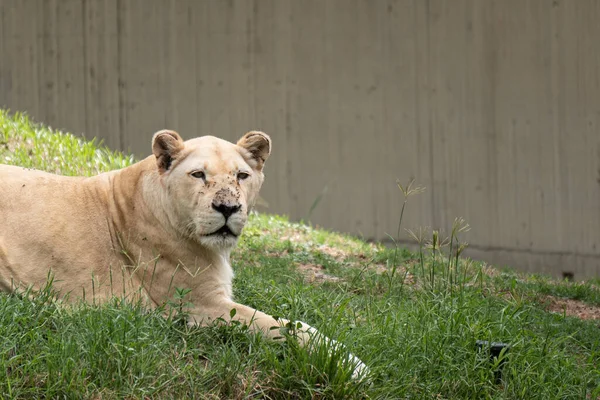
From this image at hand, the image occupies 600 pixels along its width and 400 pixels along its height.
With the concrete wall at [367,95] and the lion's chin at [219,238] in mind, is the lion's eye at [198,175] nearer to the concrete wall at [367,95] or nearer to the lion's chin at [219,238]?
the lion's chin at [219,238]

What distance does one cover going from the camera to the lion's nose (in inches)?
177

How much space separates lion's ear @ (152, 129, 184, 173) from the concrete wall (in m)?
6.42

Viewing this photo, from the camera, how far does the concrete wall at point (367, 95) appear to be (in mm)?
10281

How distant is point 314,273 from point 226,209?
2548mm

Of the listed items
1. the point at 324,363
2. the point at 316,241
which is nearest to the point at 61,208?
the point at 324,363

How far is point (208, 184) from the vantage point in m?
4.56

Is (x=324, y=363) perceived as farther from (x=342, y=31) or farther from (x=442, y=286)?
(x=342, y=31)

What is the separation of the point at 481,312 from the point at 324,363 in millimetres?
1501

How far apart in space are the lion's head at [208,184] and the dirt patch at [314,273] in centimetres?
189

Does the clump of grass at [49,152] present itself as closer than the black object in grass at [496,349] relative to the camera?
No

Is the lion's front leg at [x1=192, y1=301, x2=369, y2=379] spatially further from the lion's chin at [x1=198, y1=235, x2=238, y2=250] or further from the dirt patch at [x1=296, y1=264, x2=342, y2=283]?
the dirt patch at [x1=296, y1=264, x2=342, y2=283]

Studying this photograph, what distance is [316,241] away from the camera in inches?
344

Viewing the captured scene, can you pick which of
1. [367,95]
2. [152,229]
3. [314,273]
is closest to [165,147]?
[152,229]

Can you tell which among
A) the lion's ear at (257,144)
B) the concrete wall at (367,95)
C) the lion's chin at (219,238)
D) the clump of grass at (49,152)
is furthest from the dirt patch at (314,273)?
the concrete wall at (367,95)
